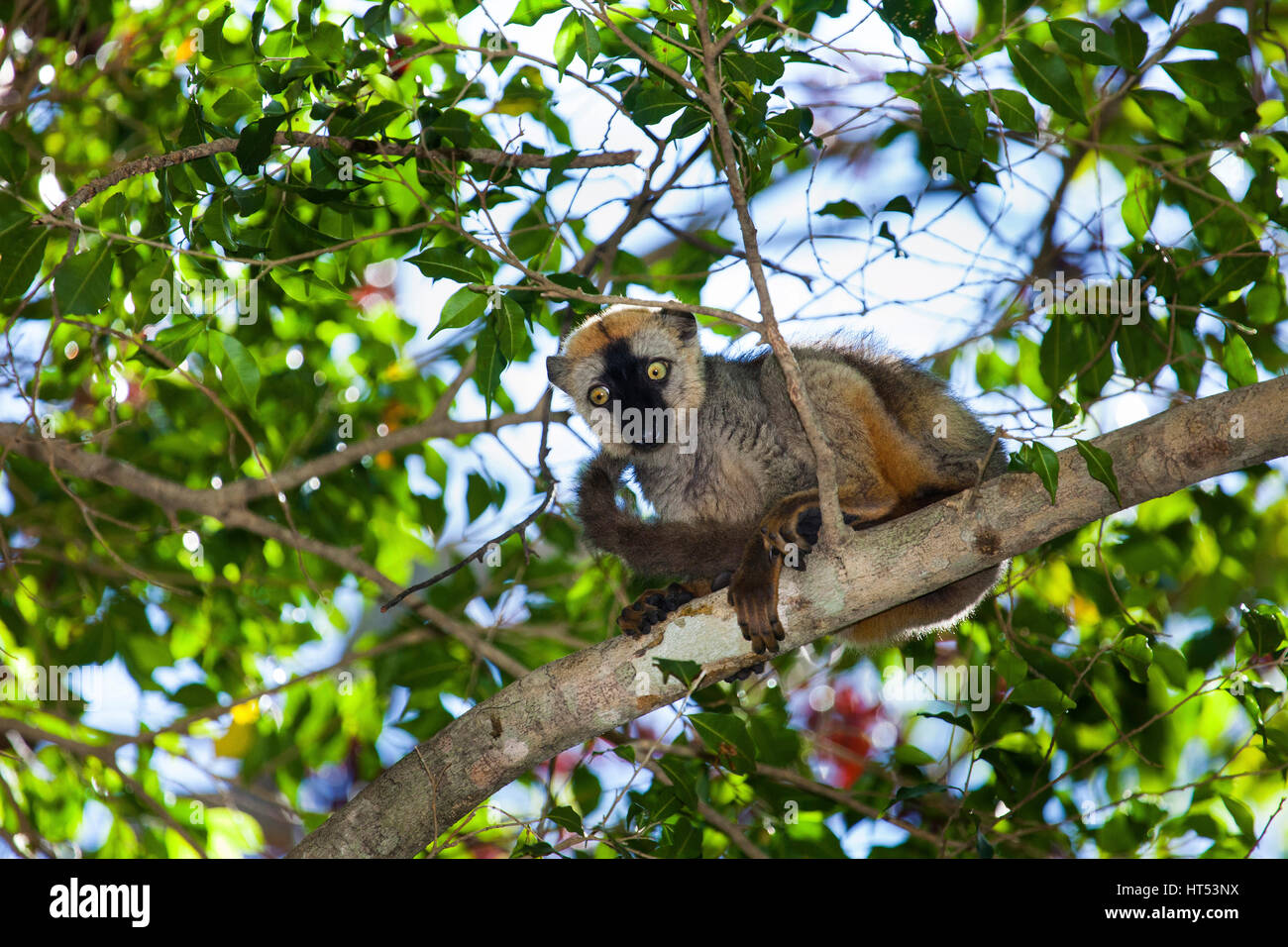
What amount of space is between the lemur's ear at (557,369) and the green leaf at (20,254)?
90.7 inches

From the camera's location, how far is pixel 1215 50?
400 centimetres

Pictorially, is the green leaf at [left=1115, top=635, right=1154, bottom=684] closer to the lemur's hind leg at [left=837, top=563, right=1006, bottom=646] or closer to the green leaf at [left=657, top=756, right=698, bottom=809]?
the lemur's hind leg at [left=837, top=563, right=1006, bottom=646]

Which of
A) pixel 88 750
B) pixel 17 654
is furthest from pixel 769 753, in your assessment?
pixel 17 654

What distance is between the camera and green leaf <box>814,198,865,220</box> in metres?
4.61

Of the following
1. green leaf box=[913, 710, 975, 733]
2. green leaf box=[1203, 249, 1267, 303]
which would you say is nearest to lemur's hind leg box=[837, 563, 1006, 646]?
green leaf box=[913, 710, 975, 733]

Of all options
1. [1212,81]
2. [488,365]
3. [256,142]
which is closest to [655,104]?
[488,365]

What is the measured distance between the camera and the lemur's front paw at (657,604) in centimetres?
395

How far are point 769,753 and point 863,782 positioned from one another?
4.81ft

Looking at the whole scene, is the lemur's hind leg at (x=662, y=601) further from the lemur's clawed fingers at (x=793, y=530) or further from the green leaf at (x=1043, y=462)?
the green leaf at (x=1043, y=462)

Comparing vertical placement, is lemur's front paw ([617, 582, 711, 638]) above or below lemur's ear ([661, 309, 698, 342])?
below

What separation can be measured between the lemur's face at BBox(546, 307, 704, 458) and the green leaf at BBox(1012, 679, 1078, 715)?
6.11ft

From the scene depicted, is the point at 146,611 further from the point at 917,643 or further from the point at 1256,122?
the point at 1256,122

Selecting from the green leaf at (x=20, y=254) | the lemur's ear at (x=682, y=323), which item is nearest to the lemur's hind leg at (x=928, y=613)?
the lemur's ear at (x=682, y=323)

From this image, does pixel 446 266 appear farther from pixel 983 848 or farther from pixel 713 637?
pixel 983 848
